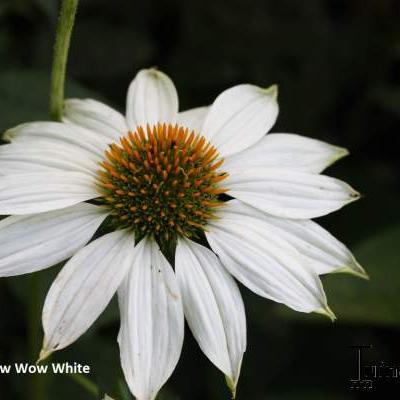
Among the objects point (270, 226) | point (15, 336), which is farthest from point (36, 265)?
point (15, 336)

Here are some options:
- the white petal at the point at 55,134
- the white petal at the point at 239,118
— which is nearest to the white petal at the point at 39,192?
the white petal at the point at 55,134

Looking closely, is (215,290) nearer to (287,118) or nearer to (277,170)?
(277,170)

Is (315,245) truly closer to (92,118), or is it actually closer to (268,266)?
(268,266)

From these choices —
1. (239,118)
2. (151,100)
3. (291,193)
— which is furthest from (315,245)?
(151,100)

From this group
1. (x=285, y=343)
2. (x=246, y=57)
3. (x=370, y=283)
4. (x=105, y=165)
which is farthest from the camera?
(x=246, y=57)

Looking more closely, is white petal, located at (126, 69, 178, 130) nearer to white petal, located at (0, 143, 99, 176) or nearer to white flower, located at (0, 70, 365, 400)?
white flower, located at (0, 70, 365, 400)

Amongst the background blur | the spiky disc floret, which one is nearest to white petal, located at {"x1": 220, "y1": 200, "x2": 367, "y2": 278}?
the spiky disc floret
